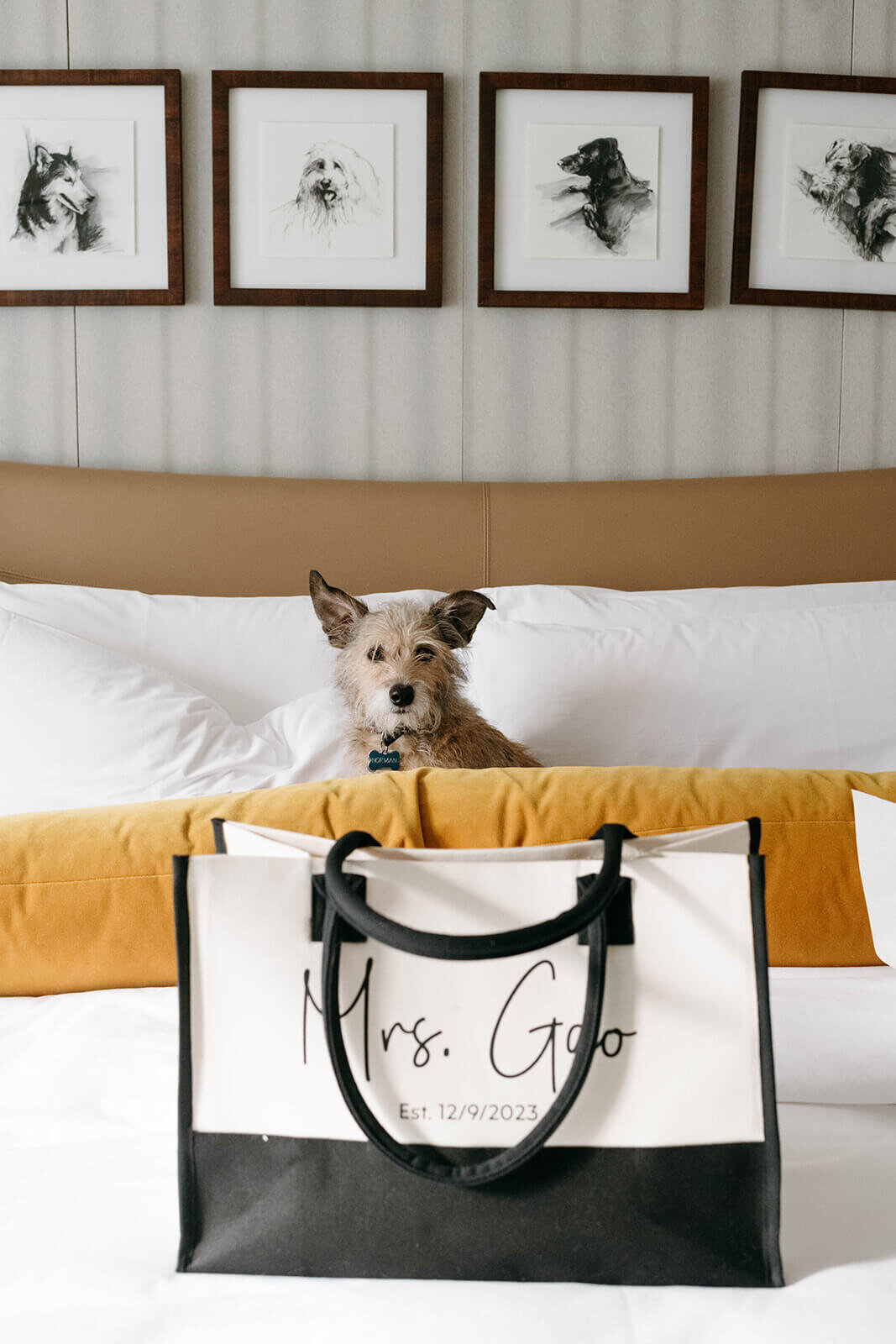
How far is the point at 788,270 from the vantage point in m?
2.18

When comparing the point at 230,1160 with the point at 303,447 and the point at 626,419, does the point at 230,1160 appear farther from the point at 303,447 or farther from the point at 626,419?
the point at 626,419

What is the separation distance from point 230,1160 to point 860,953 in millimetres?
627

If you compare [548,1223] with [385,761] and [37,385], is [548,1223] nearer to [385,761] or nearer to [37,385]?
[385,761]

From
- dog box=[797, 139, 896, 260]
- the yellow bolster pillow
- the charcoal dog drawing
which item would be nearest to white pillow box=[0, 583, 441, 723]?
the yellow bolster pillow

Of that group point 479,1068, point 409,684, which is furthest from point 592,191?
point 479,1068

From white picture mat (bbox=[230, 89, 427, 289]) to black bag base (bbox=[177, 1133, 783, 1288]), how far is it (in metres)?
1.95

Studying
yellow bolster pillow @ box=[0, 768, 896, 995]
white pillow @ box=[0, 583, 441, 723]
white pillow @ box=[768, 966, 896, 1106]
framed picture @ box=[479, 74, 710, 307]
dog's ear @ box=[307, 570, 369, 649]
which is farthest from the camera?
framed picture @ box=[479, 74, 710, 307]

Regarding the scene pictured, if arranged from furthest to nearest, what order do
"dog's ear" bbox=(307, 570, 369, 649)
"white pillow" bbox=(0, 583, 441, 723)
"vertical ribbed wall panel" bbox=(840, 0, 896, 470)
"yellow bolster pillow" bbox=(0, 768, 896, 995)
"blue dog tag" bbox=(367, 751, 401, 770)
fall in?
"vertical ribbed wall panel" bbox=(840, 0, 896, 470) < "white pillow" bbox=(0, 583, 441, 723) < "dog's ear" bbox=(307, 570, 369, 649) < "blue dog tag" bbox=(367, 751, 401, 770) < "yellow bolster pillow" bbox=(0, 768, 896, 995)

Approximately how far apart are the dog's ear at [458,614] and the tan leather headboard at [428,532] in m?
0.60

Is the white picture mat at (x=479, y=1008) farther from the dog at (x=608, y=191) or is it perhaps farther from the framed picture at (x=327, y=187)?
the dog at (x=608, y=191)

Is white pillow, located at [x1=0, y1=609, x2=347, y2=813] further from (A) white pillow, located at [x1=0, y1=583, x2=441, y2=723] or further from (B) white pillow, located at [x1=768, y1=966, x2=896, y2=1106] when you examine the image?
(B) white pillow, located at [x1=768, y1=966, x2=896, y2=1106]

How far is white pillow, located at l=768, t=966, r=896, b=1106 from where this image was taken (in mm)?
706

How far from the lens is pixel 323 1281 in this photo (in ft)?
1.77

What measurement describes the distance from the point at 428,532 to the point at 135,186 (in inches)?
39.3
